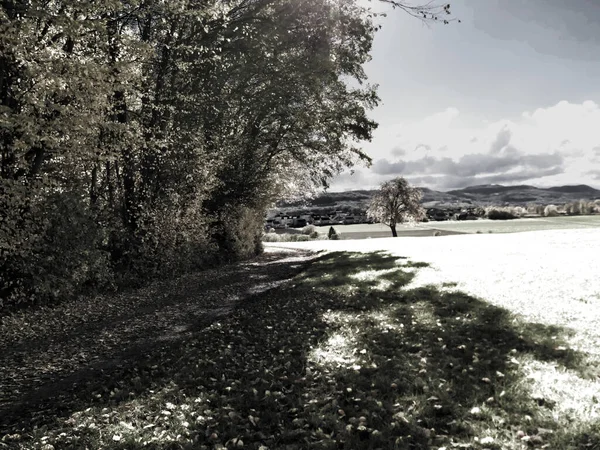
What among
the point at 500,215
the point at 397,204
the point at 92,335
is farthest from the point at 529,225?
the point at 92,335

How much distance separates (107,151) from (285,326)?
10.3 metres

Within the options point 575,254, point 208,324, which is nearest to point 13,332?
point 208,324

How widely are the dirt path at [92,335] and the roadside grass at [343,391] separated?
0.43m

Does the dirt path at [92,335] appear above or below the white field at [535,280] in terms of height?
below

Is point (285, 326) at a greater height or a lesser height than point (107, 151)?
lesser

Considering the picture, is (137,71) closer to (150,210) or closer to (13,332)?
(150,210)

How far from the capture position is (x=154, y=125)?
2258 cm

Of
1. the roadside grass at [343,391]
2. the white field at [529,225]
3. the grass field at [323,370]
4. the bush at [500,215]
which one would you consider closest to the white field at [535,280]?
the grass field at [323,370]

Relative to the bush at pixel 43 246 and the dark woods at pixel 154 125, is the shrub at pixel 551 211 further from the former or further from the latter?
the bush at pixel 43 246

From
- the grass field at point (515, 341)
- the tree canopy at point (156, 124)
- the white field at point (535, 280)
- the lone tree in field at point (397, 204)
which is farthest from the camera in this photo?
the lone tree in field at point (397, 204)

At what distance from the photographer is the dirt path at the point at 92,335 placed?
9.08 metres

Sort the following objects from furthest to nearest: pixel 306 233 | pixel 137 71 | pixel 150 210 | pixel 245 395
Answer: pixel 306 233
pixel 150 210
pixel 137 71
pixel 245 395

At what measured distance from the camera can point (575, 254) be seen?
2238cm

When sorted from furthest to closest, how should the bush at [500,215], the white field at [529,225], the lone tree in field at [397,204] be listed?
the bush at [500,215]
the lone tree in field at [397,204]
the white field at [529,225]
